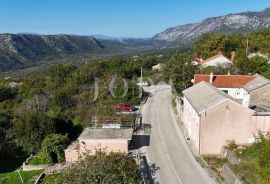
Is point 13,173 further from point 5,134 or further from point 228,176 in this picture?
point 228,176

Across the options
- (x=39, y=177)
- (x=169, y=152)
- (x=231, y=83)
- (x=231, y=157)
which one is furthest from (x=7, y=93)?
(x=231, y=157)

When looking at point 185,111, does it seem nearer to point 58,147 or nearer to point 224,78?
point 224,78

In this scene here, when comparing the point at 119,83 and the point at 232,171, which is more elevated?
the point at 119,83

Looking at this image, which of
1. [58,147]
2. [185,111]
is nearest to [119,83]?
[185,111]

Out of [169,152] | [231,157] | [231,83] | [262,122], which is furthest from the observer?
[231,83]

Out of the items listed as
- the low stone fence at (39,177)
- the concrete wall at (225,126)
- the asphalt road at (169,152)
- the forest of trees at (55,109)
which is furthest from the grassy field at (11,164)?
the concrete wall at (225,126)

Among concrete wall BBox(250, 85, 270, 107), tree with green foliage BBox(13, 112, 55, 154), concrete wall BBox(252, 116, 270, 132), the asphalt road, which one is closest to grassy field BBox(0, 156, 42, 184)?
tree with green foliage BBox(13, 112, 55, 154)
